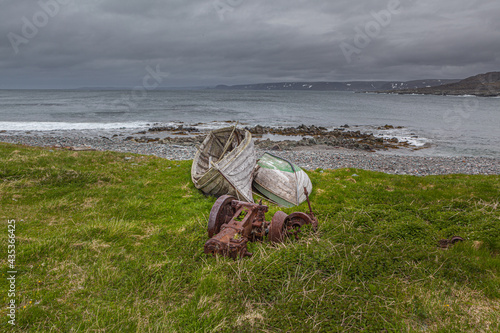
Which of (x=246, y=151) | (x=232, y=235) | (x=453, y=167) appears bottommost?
(x=453, y=167)

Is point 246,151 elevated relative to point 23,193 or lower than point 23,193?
elevated

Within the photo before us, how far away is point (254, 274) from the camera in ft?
16.4

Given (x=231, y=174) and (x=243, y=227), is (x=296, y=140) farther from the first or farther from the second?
(x=243, y=227)

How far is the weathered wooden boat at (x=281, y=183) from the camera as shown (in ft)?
38.7

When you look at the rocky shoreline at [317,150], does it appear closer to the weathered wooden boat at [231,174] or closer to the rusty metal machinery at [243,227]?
the weathered wooden boat at [231,174]

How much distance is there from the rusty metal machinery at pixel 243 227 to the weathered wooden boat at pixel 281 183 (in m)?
4.65

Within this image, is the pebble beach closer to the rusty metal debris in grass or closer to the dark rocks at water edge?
the dark rocks at water edge

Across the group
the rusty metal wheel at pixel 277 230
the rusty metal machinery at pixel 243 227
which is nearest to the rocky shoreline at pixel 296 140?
the rusty metal machinery at pixel 243 227

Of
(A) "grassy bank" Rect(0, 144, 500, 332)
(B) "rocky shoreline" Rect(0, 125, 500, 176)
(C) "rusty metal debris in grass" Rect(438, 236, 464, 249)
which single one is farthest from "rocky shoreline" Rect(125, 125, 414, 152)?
(C) "rusty metal debris in grass" Rect(438, 236, 464, 249)

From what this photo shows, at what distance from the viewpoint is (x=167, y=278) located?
5219mm

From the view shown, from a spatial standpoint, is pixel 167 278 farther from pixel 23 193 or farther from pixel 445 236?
pixel 23 193

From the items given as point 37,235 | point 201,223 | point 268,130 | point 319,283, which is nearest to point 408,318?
point 319,283

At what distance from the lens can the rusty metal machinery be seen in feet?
19.0

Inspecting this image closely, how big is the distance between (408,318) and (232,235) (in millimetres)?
3402
